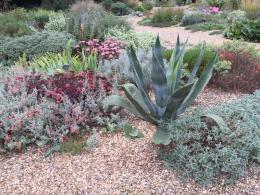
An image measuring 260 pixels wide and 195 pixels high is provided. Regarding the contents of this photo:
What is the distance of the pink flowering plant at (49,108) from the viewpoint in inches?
163

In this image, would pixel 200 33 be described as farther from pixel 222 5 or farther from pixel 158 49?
pixel 158 49

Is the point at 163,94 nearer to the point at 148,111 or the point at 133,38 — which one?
the point at 148,111

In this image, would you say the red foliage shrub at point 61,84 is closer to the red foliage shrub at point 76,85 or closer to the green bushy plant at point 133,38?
the red foliage shrub at point 76,85

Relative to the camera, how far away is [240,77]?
18.7ft

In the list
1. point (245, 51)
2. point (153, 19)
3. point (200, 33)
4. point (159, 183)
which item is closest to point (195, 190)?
point (159, 183)

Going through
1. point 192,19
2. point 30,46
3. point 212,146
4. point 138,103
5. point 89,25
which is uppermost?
point 138,103

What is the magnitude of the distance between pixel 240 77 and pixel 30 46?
4920 millimetres

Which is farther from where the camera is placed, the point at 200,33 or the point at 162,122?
the point at 200,33

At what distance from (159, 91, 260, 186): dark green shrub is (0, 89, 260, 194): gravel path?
11 cm

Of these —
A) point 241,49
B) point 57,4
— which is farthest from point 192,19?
point 57,4

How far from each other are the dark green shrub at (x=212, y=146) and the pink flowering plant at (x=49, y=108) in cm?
105

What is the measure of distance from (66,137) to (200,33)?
29.5ft

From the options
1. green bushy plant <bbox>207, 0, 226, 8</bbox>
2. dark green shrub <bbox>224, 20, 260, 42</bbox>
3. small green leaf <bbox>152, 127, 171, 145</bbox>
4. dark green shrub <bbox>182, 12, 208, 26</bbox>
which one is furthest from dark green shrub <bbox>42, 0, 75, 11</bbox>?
small green leaf <bbox>152, 127, 171, 145</bbox>

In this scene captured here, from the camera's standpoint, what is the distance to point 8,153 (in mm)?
4094
